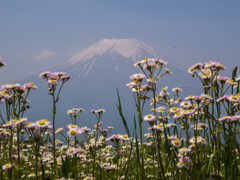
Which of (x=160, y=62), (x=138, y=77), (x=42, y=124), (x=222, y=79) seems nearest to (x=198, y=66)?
(x=222, y=79)

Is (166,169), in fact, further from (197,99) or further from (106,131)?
(106,131)

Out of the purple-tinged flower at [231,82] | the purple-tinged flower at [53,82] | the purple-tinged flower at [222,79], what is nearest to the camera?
the purple-tinged flower at [231,82]

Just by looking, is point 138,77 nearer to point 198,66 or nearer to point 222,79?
point 198,66

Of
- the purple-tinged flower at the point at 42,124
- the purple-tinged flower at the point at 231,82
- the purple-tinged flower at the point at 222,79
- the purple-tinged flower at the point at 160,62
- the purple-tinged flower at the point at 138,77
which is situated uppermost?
the purple-tinged flower at the point at 160,62

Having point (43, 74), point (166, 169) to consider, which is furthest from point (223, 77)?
point (43, 74)

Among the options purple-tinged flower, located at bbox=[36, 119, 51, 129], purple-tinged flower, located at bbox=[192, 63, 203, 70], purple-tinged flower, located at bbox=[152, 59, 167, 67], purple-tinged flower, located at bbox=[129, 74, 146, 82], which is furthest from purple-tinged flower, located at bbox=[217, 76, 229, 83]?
purple-tinged flower, located at bbox=[36, 119, 51, 129]

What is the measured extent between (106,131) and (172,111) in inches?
105

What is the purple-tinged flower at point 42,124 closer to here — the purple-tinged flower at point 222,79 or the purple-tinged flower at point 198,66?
the purple-tinged flower at point 198,66

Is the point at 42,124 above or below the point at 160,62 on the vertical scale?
below

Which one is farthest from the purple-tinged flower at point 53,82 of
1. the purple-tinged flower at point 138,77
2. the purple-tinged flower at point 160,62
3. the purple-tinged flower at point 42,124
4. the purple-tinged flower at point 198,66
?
the purple-tinged flower at point 198,66

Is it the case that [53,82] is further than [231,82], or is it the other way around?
[53,82]

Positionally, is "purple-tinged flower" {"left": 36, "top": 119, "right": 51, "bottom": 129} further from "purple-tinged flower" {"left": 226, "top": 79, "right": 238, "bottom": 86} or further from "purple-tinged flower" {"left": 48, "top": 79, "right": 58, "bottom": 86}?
"purple-tinged flower" {"left": 226, "top": 79, "right": 238, "bottom": 86}

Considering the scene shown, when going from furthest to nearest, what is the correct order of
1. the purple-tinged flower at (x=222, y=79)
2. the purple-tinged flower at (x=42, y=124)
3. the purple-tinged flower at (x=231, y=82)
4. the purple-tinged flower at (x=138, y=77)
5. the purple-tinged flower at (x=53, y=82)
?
the purple-tinged flower at (x=53, y=82)
the purple-tinged flower at (x=222, y=79)
the purple-tinged flower at (x=231, y=82)
the purple-tinged flower at (x=138, y=77)
the purple-tinged flower at (x=42, y=124)

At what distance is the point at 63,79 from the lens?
3.36 metres
